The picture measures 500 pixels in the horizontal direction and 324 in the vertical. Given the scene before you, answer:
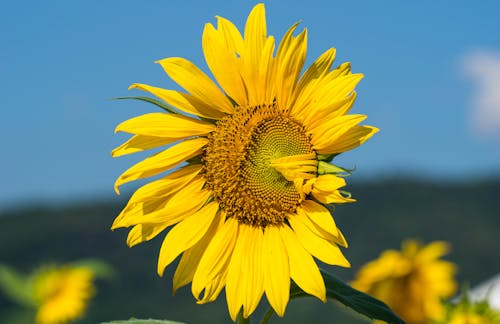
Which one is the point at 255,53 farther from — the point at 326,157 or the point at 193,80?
the point at 326,157

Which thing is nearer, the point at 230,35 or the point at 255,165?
the point at 230,35

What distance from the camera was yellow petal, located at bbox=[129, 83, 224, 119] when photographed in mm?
2027

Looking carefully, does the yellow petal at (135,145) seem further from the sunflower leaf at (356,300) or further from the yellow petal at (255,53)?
the sunflower leaf at (356,300)

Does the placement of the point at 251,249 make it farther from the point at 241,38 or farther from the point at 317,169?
the point at 241,38

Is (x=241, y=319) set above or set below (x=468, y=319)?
above

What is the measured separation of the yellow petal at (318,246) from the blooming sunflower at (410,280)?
1.96 metres

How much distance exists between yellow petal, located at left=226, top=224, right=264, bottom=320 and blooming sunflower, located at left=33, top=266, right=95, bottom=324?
639cm

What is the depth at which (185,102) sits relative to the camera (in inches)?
82.0

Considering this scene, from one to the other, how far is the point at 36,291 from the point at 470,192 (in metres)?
24.1

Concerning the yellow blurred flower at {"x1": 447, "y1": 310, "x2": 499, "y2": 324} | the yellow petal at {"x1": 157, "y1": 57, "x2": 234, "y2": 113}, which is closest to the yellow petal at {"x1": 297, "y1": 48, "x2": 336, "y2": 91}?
the yellow petal at {"x1": 157, "y1": 57, "x2": 234, "y2": 113}

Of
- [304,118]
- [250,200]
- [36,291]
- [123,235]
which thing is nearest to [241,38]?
[304,118]

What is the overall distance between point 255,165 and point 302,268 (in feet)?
1.07

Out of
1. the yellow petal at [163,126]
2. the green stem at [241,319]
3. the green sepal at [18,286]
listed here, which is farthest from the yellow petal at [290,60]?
the green sepal at [18,286]

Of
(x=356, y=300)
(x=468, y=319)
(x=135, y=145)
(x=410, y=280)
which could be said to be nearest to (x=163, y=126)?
(x=135, y=145)
